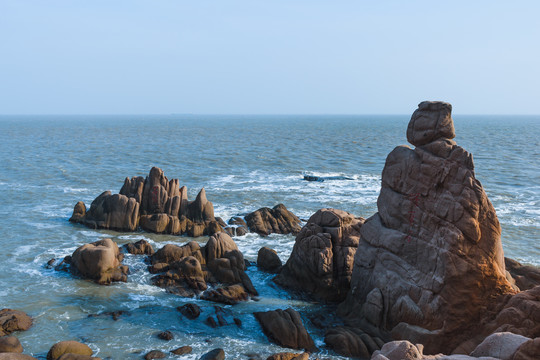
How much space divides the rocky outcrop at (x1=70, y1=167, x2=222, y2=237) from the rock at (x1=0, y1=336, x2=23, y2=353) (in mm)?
16685

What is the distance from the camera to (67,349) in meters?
18.9

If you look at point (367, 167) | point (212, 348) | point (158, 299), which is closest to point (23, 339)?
point (158, 299)

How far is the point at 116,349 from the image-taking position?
64.8 feet

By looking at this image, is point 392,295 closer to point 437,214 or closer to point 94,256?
point 437,214

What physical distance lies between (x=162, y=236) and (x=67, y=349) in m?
16.5

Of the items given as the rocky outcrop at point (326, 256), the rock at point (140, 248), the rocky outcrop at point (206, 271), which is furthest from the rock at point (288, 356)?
the rock at point (140, 248)

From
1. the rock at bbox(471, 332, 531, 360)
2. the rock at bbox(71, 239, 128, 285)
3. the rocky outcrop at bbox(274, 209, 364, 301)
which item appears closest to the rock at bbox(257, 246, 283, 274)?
the rocky outcrop at bbox(274, 209, 364, 301)

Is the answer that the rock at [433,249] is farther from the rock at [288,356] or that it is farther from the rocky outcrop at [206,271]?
the rocky outcrop at [206,271]

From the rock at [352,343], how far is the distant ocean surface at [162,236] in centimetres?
47

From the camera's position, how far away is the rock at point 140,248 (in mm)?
31000

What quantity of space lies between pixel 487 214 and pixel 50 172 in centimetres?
5626

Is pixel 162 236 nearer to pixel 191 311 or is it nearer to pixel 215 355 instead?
pixel 191 311

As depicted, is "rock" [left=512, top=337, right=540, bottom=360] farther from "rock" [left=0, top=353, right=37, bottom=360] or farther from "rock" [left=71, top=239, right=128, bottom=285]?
"rock" [left=71, top=239, right=128, bottom=285]

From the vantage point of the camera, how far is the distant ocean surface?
70.1ft
